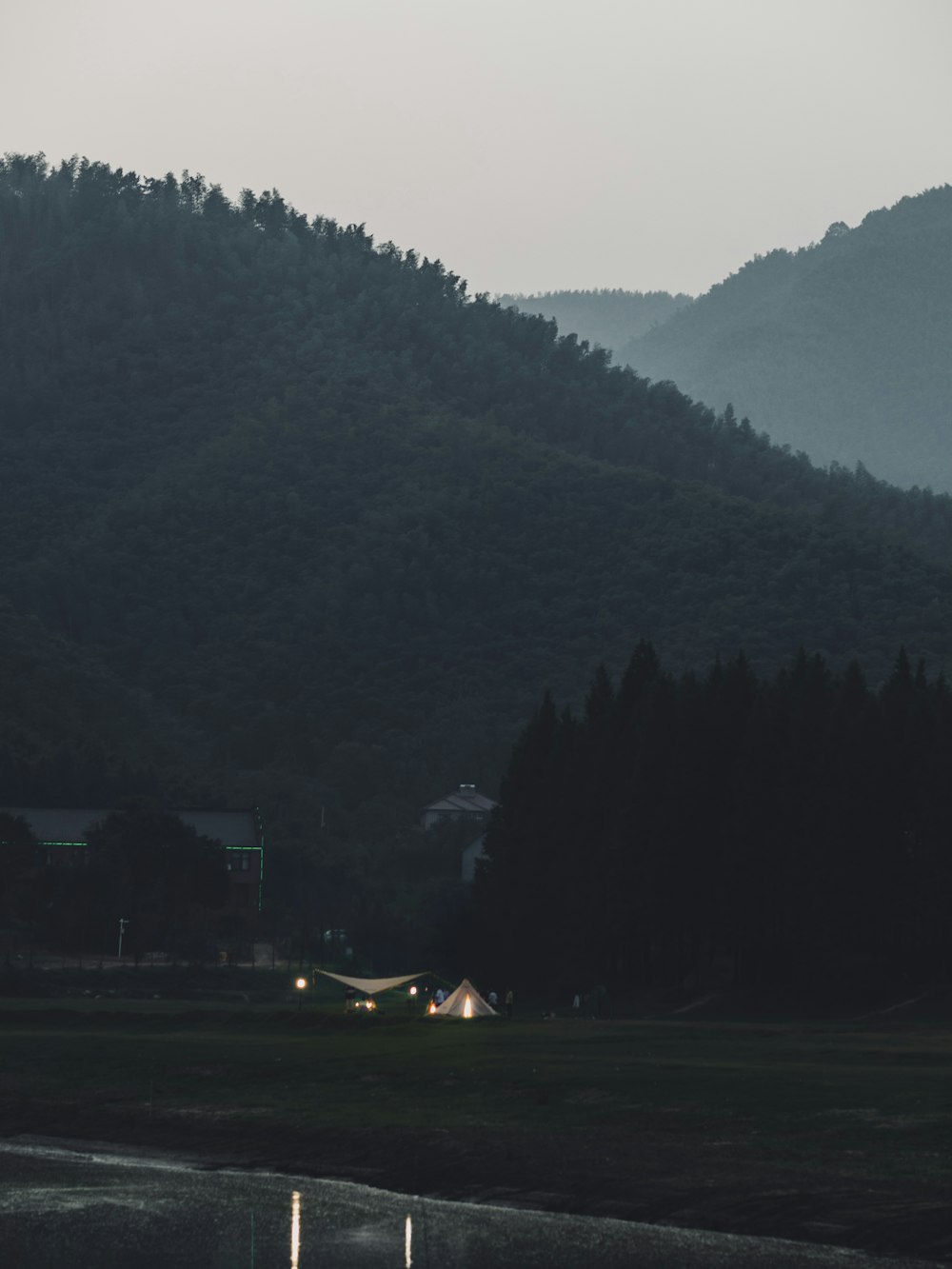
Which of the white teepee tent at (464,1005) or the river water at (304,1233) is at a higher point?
the white teepee tent at (464,1005)

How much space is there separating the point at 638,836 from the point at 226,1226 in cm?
5240

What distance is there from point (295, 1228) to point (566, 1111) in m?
8.28

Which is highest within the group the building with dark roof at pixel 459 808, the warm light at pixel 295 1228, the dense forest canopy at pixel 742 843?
the building with dark roof at pixel 459 808

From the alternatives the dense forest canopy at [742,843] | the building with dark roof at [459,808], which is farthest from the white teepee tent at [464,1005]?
the building with dark roof at [459,808]

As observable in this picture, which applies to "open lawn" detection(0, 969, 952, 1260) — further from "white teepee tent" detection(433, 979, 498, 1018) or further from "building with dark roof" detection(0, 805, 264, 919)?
"building with dark roof" detection(0, 805, 264, 919)

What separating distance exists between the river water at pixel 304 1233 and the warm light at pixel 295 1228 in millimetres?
14

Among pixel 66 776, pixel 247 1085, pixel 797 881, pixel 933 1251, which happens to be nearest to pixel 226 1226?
pixel 933 1251

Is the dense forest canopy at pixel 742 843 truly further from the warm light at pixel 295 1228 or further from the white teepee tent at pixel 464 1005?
the warm light at pixel 295 1228

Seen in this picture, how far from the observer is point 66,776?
168250 millimetres

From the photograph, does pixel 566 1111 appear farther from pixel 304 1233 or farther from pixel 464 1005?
pixel 464 1005

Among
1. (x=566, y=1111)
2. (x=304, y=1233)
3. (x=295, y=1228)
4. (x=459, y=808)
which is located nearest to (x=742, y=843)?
(x=566, y=1111)

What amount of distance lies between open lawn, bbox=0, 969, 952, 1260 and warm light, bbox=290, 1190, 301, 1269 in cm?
157

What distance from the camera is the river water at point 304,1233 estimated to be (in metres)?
27.6

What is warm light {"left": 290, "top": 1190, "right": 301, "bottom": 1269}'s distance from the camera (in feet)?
92.6
